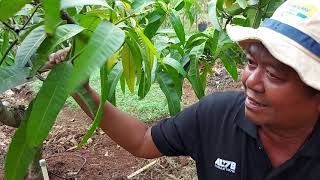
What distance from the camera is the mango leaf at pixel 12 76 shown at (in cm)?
72

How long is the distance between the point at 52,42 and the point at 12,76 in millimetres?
93

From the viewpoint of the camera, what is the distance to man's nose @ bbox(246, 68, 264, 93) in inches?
36.8

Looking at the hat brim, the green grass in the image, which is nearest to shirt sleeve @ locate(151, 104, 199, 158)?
the hat brim

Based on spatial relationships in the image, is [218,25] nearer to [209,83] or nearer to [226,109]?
[226,109]

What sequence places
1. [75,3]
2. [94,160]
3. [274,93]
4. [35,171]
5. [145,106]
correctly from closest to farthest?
[75,3]
[274,93]
[35,171]
[94,160]
[145,106]

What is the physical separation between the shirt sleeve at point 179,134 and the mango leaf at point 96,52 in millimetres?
592

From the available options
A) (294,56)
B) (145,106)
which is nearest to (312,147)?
(294,56)

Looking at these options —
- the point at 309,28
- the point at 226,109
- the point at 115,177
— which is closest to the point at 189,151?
the point at 226,109

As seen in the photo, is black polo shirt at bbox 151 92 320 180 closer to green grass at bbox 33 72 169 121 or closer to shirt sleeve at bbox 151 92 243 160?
shirt sleeve at bbox 151 92 243 160

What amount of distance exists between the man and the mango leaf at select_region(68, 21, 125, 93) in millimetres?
382

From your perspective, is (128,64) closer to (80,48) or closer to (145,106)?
Answer: (80,48)

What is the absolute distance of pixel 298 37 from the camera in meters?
0.90

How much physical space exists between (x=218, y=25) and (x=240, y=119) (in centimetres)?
34

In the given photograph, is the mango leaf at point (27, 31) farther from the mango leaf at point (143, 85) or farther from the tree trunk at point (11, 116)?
the tree trunk at point (11, 116)
